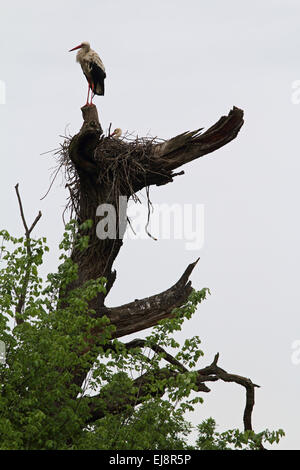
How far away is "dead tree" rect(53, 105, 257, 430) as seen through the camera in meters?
12.9

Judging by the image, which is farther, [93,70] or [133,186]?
[93,70]

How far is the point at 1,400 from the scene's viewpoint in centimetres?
968

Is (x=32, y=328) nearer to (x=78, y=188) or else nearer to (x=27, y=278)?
(x=27, y=278)

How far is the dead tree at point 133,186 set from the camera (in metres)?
12.9

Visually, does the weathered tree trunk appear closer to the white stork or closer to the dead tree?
the dead tree

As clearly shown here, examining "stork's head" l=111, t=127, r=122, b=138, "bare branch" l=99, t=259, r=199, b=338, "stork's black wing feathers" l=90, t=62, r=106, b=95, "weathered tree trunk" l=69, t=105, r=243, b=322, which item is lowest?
"bare branch" l=99, t=259, r=199, b=338

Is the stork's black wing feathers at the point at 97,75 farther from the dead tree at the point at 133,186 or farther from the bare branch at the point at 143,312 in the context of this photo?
the bare branch at the point at 143,312

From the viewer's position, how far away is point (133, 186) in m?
13.2

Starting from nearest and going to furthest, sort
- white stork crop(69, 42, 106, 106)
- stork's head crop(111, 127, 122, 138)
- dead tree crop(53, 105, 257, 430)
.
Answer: dead tree crop(53, 105, 257, 430) < stork's head crop(111, 127, 122, 138) < white stork crop(69, 42, 106, 106)

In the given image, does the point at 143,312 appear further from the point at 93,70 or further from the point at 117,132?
the point at 93,70

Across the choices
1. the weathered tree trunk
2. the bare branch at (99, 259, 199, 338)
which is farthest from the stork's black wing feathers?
the bare branch at (99, 259, 199, 338)

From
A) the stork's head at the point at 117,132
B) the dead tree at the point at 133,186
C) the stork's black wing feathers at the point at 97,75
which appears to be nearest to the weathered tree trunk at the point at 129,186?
the dead tree at the point at 133,186

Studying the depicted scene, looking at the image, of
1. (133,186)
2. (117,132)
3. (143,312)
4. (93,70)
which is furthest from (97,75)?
(143,312)
